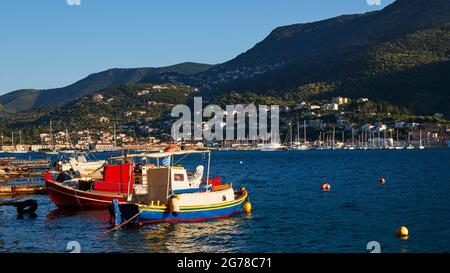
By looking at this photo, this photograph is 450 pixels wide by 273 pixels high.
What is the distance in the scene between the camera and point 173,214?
32.7m

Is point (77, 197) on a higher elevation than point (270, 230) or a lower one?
higher

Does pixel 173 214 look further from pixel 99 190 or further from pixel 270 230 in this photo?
pixel 99 190

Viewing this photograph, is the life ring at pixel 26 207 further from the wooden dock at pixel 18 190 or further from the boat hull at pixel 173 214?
the wooden dock at pixel 18 190

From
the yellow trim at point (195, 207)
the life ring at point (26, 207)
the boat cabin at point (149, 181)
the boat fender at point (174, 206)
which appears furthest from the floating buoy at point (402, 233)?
the life ring at point (26, 207)

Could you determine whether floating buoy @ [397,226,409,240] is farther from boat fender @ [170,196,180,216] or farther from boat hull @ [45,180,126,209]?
boat hull @ [45,180,126,209]

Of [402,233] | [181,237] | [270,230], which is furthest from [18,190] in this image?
[402,233]

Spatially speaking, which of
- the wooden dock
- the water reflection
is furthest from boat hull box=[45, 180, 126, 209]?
the wooden dock

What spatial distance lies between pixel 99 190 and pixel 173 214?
9784mm

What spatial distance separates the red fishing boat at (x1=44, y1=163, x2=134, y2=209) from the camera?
39.8 meters

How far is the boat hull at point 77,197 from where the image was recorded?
3981 cm
